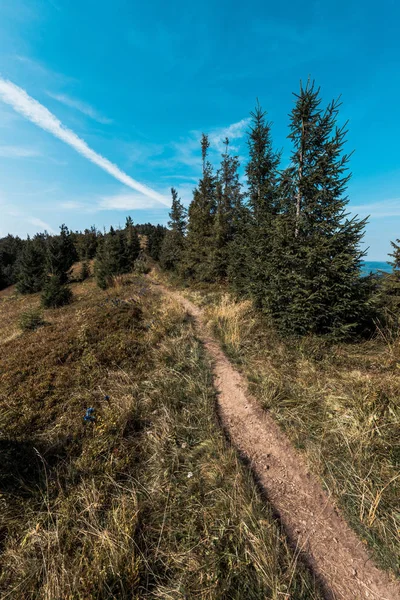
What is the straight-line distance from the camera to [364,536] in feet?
7.84

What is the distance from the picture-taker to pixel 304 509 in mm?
2682

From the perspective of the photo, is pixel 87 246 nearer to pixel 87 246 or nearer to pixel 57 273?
pixel 87 246

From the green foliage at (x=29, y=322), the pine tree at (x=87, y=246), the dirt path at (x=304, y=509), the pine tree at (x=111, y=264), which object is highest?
the pine tree at (x=87, y=246)

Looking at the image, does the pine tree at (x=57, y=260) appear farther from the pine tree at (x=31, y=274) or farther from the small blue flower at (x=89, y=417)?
the small blue flower at (x=89, y=417)

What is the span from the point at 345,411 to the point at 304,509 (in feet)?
6.17

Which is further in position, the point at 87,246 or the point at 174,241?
the point at 87,246

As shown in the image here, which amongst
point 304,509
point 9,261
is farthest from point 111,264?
point 9,261

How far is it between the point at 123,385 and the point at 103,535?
2.79 m

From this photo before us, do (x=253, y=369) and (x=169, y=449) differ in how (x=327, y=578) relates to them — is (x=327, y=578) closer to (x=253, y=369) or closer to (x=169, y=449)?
(x=169, y=449)

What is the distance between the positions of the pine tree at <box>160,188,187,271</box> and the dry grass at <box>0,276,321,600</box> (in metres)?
19.7

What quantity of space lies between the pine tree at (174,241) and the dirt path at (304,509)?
2056 cm

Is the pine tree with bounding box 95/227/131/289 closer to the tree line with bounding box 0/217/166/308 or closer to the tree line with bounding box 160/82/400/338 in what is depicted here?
Result: the tree line with bounding box 0/217/166/308

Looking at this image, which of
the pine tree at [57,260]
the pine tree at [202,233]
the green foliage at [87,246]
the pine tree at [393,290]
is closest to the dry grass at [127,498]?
the pine tree at [393,290]

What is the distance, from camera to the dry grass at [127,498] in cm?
200
